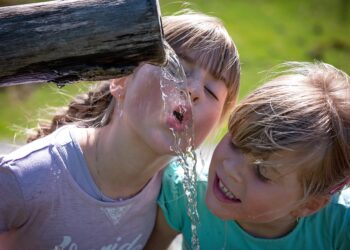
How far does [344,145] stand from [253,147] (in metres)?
0.31

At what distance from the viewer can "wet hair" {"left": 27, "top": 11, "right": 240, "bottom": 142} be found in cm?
253

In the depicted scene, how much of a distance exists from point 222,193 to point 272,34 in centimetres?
534

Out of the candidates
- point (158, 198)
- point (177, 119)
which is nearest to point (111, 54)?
point (177, 119)

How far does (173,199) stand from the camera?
275cm

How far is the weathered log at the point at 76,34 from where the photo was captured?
5.90 feet

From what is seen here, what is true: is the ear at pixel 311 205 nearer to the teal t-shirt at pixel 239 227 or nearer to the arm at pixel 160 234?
the teal t-shirt at pixel 239 227

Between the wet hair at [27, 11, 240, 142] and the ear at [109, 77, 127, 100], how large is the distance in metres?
0.11

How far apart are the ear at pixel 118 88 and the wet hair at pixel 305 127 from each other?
16.5 inches

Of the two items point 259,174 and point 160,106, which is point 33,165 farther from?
point 259,174

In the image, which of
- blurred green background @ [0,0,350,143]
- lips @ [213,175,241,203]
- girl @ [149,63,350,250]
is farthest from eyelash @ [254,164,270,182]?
blurred green background @ [0,0,350,143]

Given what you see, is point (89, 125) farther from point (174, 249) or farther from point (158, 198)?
point (174, 249)

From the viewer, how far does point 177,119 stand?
2424 mm

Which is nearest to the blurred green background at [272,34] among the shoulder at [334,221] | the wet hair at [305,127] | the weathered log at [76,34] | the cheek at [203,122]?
the cheek at [203,122]

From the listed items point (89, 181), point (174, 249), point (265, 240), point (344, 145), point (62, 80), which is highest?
point (62, 80)
